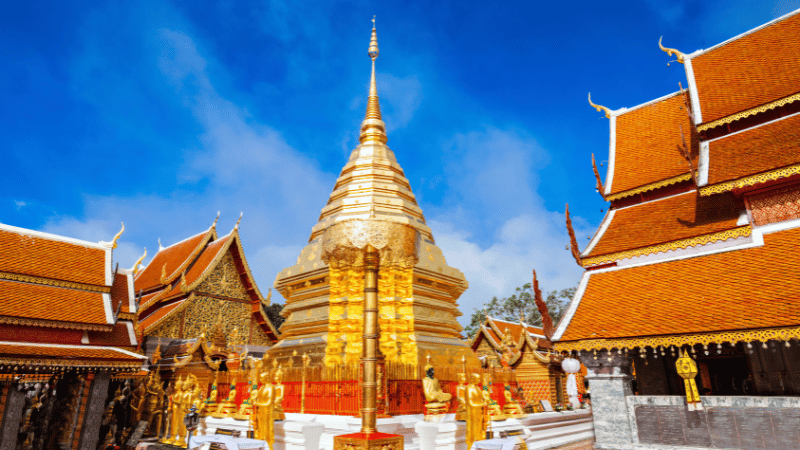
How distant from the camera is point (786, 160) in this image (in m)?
6.28

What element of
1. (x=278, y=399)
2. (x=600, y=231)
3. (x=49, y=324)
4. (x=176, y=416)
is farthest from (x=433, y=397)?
(x=49, y=324)

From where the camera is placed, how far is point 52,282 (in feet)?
37.1

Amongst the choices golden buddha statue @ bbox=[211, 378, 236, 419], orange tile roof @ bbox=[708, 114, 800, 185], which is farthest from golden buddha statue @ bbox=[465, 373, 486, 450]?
orange tile roof @ bbox=[708, 114, 800, 185]

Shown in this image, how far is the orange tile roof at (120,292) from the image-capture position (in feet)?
40.5

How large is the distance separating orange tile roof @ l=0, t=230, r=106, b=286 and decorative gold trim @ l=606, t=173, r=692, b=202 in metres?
12.7

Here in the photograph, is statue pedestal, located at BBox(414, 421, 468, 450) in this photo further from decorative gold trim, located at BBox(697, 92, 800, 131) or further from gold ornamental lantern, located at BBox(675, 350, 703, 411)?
decorative gold trim, located at BBox(697, 92, 800, 131)

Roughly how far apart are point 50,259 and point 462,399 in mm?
11379

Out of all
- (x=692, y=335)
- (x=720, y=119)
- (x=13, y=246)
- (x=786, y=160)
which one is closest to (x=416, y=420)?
(x=692, y=335)

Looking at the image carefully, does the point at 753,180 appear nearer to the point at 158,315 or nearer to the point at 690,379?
the point at 690,379

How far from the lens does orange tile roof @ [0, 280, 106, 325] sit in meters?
10.1

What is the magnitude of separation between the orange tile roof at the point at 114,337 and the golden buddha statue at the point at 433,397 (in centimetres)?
883

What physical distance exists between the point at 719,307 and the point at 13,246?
14.9 metres

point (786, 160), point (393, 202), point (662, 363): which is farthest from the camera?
point (393, 202)

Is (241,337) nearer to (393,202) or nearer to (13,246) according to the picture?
(13,246)
